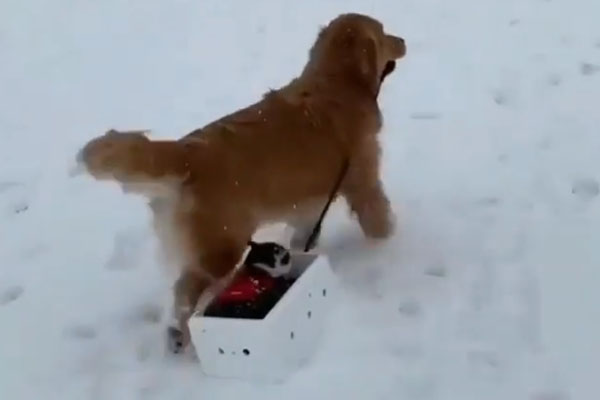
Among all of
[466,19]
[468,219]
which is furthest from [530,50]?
[468,219]

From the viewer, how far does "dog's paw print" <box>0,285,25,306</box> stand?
365 cm

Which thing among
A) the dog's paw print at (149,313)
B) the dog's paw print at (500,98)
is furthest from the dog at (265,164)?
the dog's paw print at (500,98)

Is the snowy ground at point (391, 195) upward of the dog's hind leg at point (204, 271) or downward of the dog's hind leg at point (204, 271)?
downward

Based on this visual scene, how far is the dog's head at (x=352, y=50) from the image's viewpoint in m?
3.59

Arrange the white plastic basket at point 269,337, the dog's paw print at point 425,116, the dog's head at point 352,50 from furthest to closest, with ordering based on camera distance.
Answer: the dog's paw print at point 425,116
the dog's head at point 352,50
the white plastic basket at point 269,337

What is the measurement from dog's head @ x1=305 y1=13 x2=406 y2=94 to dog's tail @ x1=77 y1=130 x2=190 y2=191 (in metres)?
0.98

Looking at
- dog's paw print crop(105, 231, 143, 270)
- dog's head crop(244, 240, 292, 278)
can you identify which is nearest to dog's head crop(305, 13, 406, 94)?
dog's head crop(244, 240, 292, 278)

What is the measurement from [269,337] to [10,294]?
131 cm

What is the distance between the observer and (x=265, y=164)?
10.1ft

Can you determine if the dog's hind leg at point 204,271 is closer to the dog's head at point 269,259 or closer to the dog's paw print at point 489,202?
the dog's head at point 269,259

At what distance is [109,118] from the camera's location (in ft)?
17.4

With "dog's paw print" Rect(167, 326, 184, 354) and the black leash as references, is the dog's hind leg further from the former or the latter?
the black leash

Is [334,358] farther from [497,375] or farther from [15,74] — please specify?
[15,74]

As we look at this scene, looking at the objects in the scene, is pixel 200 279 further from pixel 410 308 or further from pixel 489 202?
pixel 489 202
